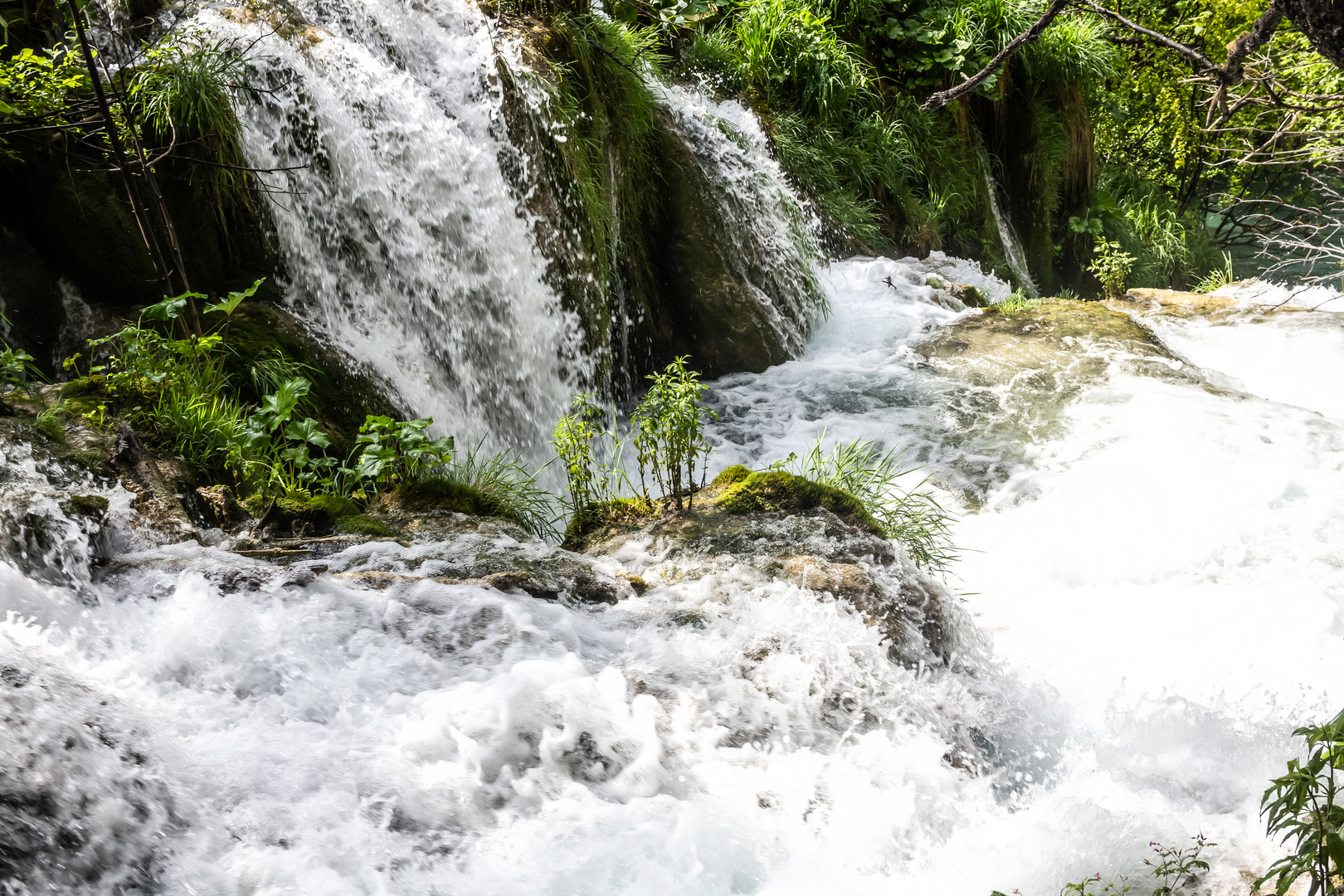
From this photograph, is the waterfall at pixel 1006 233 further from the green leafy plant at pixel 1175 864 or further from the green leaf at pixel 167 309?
the green leaf at pixel 167 309

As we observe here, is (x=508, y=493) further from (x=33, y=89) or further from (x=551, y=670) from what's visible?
(x=33, y=89)

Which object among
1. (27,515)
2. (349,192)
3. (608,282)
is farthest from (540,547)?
(608,282)

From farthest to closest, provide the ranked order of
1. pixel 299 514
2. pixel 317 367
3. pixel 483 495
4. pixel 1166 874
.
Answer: pixel 317 367
pixel 483 495
pixel 299 514
pixel 1166 874

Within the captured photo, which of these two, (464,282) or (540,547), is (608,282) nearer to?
(464,282)

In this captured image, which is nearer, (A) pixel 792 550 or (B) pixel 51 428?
(B) pixel 51 428

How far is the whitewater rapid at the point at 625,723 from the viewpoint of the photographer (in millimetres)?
1723

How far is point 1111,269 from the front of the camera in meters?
9.64

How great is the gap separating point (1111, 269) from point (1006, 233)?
1.34 meters

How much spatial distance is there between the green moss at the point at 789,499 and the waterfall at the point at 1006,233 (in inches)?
258

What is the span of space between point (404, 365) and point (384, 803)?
2.95 metres

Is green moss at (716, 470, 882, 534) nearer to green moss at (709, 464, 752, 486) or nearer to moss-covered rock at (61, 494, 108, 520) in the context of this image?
green moss at (709, 464, 752, 486)

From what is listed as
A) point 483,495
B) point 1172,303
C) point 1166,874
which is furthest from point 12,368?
point 1172,303

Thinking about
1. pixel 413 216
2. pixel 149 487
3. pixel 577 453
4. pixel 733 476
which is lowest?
pixel 733 476

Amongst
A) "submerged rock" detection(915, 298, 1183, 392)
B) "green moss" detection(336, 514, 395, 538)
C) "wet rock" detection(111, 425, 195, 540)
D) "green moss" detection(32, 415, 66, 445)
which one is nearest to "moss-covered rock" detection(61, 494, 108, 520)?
"wet rock" detection(111, 425, 195, 540)
